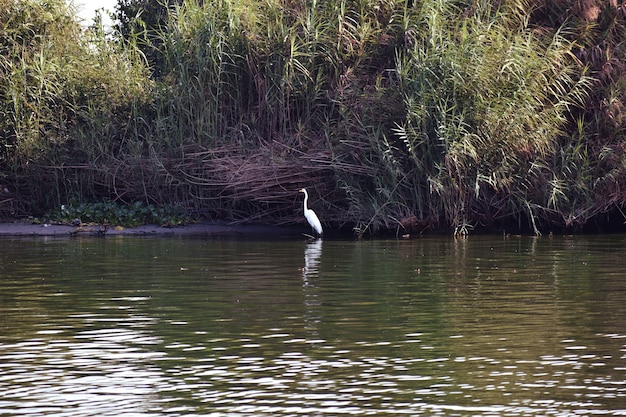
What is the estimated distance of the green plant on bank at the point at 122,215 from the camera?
806 inches

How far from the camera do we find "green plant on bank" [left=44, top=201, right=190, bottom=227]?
20469 mm

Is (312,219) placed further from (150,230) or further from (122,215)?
(122,215)

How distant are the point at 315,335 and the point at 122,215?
40.2 feet

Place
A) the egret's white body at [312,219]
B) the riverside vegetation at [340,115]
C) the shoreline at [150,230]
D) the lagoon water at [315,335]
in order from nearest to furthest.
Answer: the lagoon water at [315,335] → the riverside vegetation at [340,115] → the egret's white body at [312,219] → the shoreline at [150,230]

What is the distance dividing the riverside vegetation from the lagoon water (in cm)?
317

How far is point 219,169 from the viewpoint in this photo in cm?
1941

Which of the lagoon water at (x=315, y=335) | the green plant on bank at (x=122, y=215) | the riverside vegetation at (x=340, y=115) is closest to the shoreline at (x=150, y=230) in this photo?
the green plant on bank at (x=122, y=215)

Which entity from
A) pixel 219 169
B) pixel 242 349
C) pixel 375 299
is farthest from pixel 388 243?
pixel 242 349

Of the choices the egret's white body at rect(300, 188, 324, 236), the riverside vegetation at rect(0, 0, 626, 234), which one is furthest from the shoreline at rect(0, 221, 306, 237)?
the egret's white body at rect(300, 188, 324, 236)

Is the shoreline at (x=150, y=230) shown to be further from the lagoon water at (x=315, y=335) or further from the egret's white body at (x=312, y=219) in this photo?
the lagoon water at (x=315, y=335)

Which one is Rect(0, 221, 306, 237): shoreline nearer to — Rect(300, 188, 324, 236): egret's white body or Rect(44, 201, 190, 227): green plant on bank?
Rect(44, 201, 190, 227): green plant on bank

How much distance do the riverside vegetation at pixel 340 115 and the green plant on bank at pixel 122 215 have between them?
0.30 metres

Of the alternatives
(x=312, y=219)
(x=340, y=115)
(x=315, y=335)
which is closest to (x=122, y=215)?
(x=312, y=219)

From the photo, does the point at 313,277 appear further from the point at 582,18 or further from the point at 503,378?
Answer: the point at 582,18
